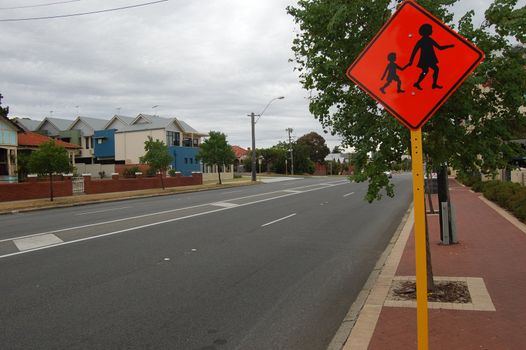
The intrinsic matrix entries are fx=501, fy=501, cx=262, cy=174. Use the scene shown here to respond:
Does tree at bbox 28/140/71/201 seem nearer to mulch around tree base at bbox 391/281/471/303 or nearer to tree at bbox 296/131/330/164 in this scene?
mulch around tree base at bbox 391/281/471/303

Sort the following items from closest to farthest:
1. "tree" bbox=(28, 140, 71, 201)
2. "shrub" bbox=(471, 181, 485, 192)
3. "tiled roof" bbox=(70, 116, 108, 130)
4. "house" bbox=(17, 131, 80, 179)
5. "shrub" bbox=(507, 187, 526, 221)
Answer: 1. "shrub" bbox=(507, 187, 526, 221)
2. "shrub" bbox=(471, 181, 485, 192)
3. "tree" bbox=(28, 140, 71, 201)
4. "house" bbox=(17, 131, 80, 179)
5. "tiled roof" bbox=(70, 116, 108, 130)

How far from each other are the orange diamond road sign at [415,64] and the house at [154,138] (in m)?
57.3

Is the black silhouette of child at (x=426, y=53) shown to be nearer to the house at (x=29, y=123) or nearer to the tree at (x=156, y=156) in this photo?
the tree at (x=156, y=156)

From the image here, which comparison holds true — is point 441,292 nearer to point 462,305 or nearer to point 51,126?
point 462,305

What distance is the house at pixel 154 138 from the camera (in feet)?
200

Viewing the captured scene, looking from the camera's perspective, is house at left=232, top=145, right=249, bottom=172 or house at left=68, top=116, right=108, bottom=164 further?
house at left=232, top=145, right=249, bottom=172

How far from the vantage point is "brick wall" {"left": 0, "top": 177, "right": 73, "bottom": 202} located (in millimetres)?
27600

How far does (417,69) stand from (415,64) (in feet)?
0.14

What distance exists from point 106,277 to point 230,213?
1028 centimetres

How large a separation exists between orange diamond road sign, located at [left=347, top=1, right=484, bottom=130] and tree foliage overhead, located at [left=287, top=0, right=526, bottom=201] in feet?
5.14

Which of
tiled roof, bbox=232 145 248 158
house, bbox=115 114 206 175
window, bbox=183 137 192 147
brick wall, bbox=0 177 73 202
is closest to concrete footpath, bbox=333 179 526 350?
brick wall, bbox=0 177 73 202

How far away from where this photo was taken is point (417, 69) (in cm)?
386

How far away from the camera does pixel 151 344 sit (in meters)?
5.04

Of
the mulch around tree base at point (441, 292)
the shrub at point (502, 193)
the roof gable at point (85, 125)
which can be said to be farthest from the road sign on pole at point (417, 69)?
the roof gable at point (85, 125)
